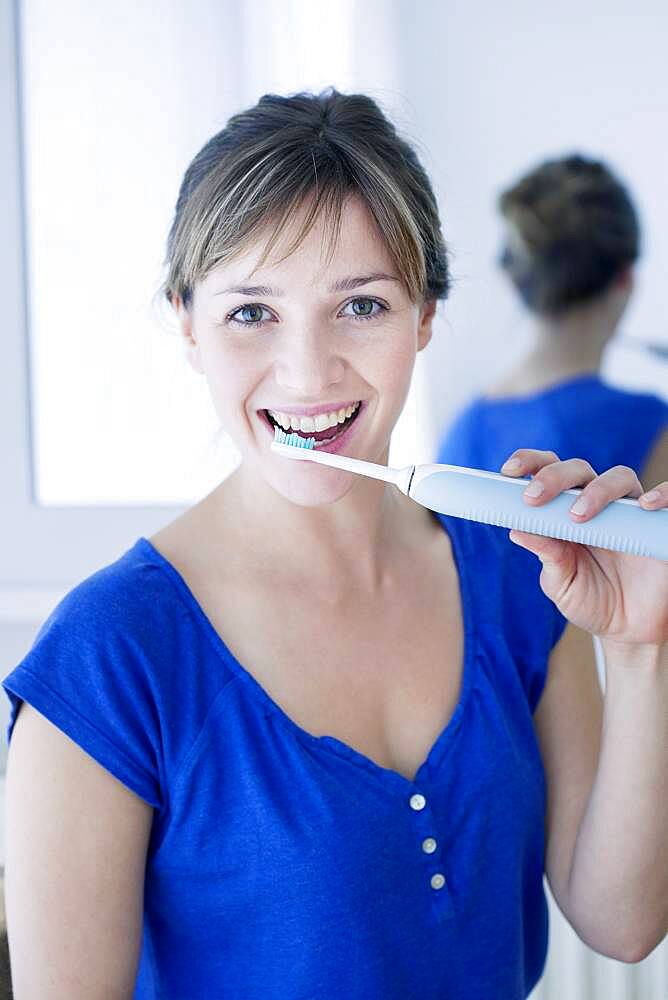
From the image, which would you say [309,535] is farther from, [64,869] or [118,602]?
[64,869]

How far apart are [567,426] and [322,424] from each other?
752 millimetres

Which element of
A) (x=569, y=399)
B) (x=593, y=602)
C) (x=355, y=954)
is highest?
(x=569, y=399)

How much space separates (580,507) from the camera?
67cm

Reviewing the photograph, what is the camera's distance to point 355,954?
0.79 metres

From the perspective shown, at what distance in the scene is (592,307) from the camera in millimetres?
1467

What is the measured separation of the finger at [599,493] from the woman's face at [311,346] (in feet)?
0.61

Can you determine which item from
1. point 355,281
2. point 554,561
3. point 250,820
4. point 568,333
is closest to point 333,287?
point 355,281

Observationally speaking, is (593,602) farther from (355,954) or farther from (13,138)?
(13,138)

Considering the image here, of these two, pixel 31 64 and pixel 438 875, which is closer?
pixel 438 875

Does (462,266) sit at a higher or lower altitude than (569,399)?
higher

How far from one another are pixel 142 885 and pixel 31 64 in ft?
3.45

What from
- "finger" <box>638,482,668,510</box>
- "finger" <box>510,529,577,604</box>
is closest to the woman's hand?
"finger" <box>510,529,577,604</box>

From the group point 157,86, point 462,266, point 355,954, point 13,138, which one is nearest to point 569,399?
point 462,266

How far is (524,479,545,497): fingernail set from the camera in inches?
26.7
